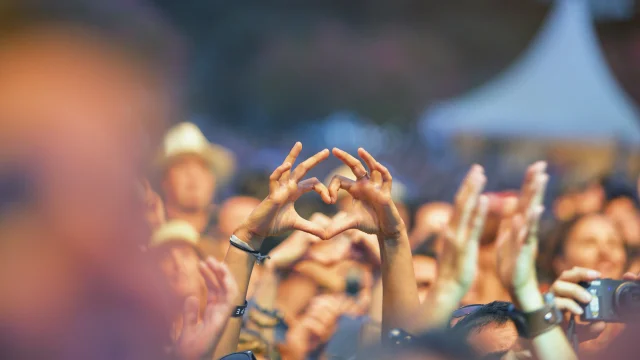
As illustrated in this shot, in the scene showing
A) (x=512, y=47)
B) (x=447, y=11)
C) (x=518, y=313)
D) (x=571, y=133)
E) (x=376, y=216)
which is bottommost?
(x=518, y=313)

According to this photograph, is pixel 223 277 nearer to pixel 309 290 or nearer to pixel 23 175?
pixel 23 175

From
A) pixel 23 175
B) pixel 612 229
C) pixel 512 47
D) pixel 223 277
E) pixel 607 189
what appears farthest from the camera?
pixel 512 47

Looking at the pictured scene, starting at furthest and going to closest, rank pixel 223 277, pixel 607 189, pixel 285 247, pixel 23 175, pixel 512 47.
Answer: pixel 512 47 < pixel 607 189 < pixel 285 247 < pixel 223 277 < pixel 23 175

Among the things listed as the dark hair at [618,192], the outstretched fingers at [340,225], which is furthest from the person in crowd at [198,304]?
the dark hair at [618,192]

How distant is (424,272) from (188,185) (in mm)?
1184

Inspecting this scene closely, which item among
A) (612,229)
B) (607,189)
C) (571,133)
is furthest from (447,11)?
(612,229)

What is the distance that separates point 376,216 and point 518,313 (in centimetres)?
45

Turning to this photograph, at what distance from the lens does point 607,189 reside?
4379 millimetres

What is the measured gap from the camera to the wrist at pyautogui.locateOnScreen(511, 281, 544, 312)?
1.41 metres

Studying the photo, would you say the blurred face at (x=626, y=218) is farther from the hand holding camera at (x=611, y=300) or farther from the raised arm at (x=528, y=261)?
the raised arm at (x=528, y=261)

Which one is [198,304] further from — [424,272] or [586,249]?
[586,249]

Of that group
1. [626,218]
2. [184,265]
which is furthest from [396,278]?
[626,218]

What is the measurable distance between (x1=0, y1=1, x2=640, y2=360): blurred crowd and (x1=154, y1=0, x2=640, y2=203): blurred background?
686 centimetres

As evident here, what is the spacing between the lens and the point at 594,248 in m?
2.84
